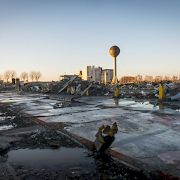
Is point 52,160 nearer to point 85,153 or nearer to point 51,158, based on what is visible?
point 51,158

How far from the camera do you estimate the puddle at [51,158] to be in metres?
5.96

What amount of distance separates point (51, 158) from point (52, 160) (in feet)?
0.54

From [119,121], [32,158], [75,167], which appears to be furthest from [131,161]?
[119,121]

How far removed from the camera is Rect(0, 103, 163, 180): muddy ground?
5.27m

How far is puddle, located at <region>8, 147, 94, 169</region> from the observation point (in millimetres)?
5955

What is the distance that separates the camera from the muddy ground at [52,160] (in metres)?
5.27

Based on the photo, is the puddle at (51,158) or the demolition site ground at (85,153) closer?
the demolition site ground at (85,153)

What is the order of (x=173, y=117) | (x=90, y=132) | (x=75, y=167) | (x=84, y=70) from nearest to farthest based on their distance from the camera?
(x=75, y=167), (x=90, y=132), (x=173, y=117), (x=84, y=70)

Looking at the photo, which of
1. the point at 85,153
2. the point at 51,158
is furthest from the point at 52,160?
the point at 85,153

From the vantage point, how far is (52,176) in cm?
522

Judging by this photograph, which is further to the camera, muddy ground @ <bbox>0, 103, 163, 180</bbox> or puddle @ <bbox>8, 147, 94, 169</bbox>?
puddle @ <bbox>8, 147, 94, 169</bbox>

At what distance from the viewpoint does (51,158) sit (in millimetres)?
6445

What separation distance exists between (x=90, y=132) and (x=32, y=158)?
9.87 ft

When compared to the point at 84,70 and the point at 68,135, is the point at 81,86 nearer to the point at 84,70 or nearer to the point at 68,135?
the point at 68,135
